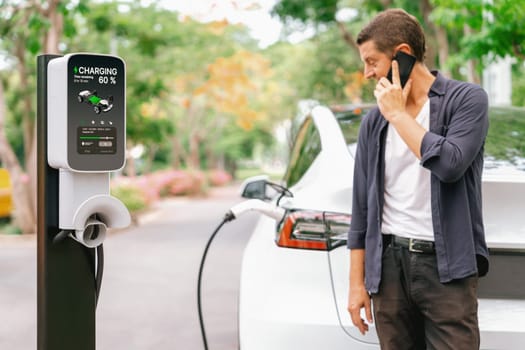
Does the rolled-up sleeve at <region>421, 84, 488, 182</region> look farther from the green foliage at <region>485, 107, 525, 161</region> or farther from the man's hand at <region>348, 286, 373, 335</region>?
the green foliage at <region>485, 107, 525, 161</region>

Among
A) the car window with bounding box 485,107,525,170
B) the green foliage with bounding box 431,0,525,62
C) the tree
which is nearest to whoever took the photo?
the car window with bounding box 485,107,525,170

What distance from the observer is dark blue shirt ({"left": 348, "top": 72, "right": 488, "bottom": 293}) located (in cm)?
225

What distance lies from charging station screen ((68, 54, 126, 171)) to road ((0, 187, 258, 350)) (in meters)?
2.98

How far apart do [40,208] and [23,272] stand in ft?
22.8

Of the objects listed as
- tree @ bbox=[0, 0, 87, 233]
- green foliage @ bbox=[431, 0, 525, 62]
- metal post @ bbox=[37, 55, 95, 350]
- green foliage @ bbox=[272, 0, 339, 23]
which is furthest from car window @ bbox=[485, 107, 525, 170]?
green foliage @ bbox=[272, 0, 339, 23]

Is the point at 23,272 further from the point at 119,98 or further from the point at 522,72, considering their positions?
the point at 522,72

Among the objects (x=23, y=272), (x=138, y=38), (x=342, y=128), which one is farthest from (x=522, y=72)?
(x=342, y=128)

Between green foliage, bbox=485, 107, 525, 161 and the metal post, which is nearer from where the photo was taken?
the metal post

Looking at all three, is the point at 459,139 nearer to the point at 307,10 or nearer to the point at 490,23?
the point at 490,23

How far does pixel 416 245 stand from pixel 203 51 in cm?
2545

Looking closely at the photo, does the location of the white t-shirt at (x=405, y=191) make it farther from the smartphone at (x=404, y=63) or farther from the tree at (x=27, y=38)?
the tree at (x=27, y=38)

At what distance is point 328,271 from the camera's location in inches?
111

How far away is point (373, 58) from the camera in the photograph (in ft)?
8.08

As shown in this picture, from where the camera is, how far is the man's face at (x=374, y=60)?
2438 mm
